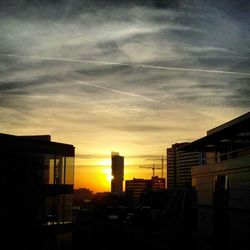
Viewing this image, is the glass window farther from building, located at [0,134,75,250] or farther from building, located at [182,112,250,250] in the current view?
building, located at [182,112,250,250]

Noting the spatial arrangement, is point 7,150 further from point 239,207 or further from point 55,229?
point 239,207

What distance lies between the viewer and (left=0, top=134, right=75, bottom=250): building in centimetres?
2859

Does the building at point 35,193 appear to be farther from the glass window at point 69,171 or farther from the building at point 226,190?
the building at point 226,190

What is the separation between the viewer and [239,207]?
26578 mm

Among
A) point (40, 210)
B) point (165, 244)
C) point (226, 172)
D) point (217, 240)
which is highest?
point (226, 172)

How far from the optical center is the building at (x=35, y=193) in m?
28.6

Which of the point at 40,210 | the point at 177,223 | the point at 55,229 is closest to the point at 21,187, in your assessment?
the point at 40,210

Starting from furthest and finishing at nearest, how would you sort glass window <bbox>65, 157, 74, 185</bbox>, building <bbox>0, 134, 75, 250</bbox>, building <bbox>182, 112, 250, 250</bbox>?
glass window <bbox>65, 157, 74, 185</bbox>, building <bbox>0, 134, 75, 250</bbox>, building <bbox>182, 112, 250, 250</bbox>

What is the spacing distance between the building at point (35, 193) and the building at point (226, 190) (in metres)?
11.6

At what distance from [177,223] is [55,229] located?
1670 inches

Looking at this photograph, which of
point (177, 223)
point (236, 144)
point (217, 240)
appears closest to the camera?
Result: point (217, 240)

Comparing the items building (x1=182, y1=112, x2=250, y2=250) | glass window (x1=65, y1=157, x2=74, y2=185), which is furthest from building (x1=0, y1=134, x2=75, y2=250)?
building (x1=182, y1=112, x2=250, y2=250)

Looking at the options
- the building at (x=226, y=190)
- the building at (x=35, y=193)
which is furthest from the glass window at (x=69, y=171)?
the building at (x=226, y=190)

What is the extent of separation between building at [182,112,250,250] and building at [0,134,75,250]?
11.6 meters
